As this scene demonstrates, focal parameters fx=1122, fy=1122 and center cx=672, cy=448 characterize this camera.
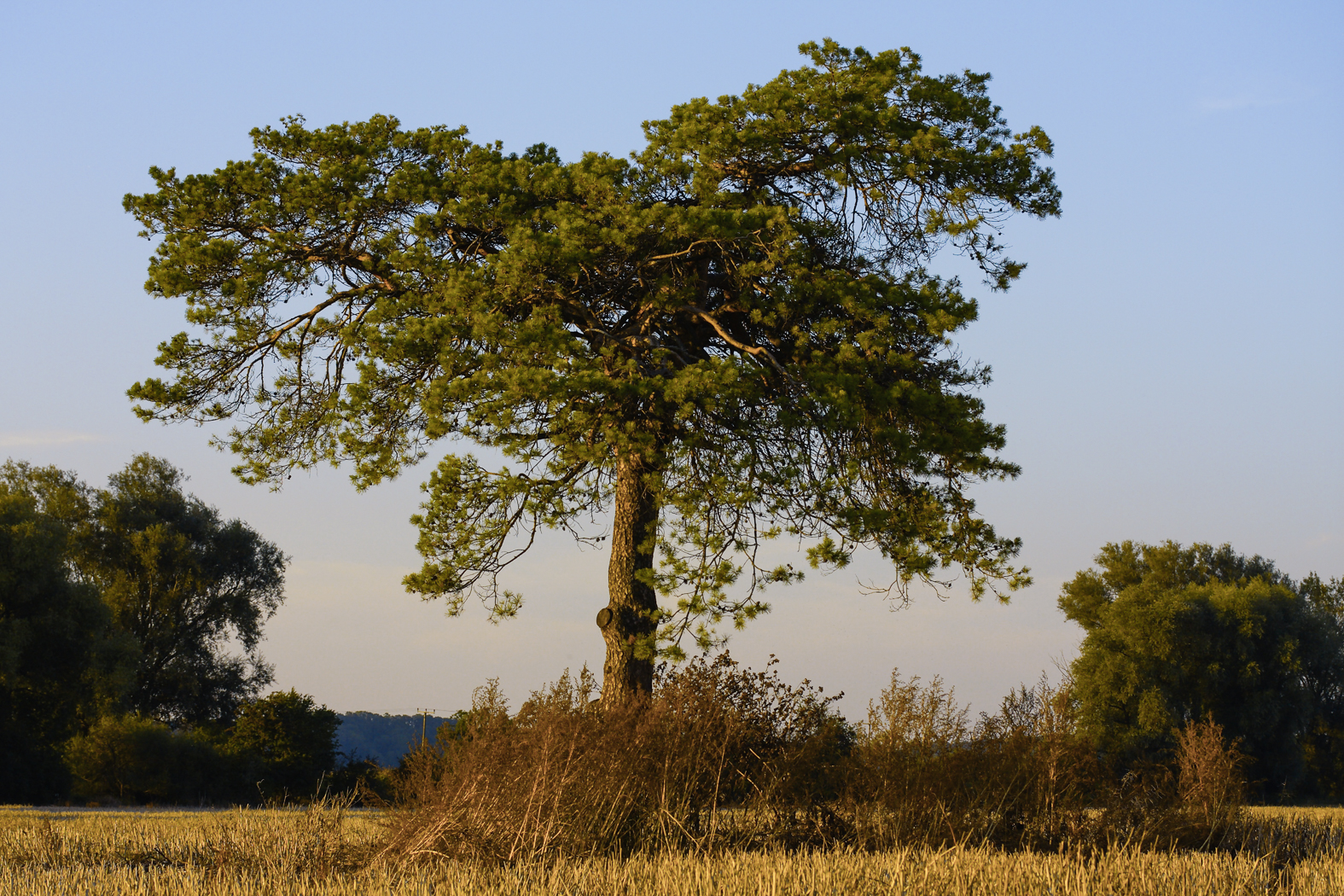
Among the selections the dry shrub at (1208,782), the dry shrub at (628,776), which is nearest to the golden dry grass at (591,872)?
the dry shrub at (628,776)

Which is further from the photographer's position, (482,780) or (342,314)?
(342,314)

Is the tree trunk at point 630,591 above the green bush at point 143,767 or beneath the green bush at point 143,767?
above

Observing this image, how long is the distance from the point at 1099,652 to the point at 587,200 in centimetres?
3293

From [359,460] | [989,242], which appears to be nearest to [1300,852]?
[989,242]

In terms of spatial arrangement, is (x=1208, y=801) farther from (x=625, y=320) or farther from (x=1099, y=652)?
(x=1099, y=652)

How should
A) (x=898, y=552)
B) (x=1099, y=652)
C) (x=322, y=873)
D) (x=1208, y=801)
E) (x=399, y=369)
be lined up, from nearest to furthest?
(x=322, y=873)
(x=1208, y=801)
(x=898, y=552)
(x=399, y=369)
(x=1099, y=652)

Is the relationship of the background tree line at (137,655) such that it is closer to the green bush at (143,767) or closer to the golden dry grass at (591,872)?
the green bush at (143,767)

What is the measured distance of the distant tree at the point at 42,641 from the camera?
29.0 m

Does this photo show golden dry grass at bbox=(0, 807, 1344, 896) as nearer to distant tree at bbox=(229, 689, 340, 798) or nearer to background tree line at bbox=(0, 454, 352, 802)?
background tree line at bbox=(0, 454, 352, 802)

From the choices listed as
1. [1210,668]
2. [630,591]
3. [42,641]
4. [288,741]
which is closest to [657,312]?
[630,591]

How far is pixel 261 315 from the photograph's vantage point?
18250 millimetres

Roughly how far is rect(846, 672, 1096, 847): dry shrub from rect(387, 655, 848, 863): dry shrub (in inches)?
19.1

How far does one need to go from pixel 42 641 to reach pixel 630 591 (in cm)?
2280

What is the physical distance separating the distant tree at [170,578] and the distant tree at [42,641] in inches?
373
